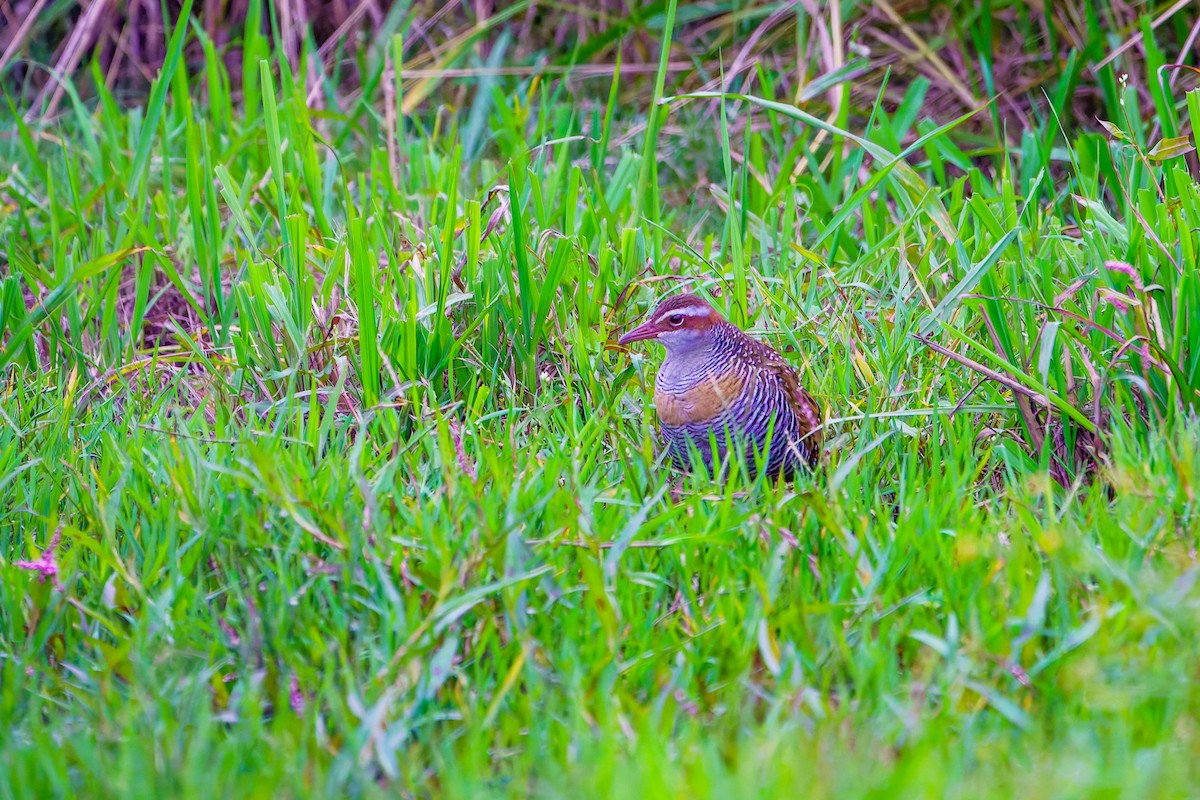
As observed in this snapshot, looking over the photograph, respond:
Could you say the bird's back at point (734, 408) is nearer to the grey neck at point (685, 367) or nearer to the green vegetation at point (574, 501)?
the grey neck at point (685, 367)

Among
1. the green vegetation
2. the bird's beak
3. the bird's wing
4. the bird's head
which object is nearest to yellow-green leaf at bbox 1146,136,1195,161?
the green vegetation

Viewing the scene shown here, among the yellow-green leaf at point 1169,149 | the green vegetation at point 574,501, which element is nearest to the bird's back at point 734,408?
the green vegetation at point 574,501

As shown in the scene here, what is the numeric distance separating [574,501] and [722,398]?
666 mm

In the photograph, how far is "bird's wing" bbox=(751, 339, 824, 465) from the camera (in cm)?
316

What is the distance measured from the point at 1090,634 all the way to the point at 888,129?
2.59m

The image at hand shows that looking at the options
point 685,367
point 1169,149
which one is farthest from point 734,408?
point 1169,149

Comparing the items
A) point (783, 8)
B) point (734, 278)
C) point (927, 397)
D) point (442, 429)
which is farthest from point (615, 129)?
point (442, 429)

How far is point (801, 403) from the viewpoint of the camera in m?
3.18

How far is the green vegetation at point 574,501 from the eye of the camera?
77.5 inches

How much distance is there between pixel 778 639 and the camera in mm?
2277

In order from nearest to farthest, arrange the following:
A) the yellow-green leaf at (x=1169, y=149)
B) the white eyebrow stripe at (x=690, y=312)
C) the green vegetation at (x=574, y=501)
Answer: the green vegetation at (x=574, y=501) < the yellow-green leaf at (x=1169, y=149) < the white eyebrow stripe at (x=690, y=312)

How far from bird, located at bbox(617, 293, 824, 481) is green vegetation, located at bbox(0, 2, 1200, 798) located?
0.38ft

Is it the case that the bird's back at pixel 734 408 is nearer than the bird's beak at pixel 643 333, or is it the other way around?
the bird's back at pixel 734 408

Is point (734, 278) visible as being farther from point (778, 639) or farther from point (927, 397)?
point (778, 639)
